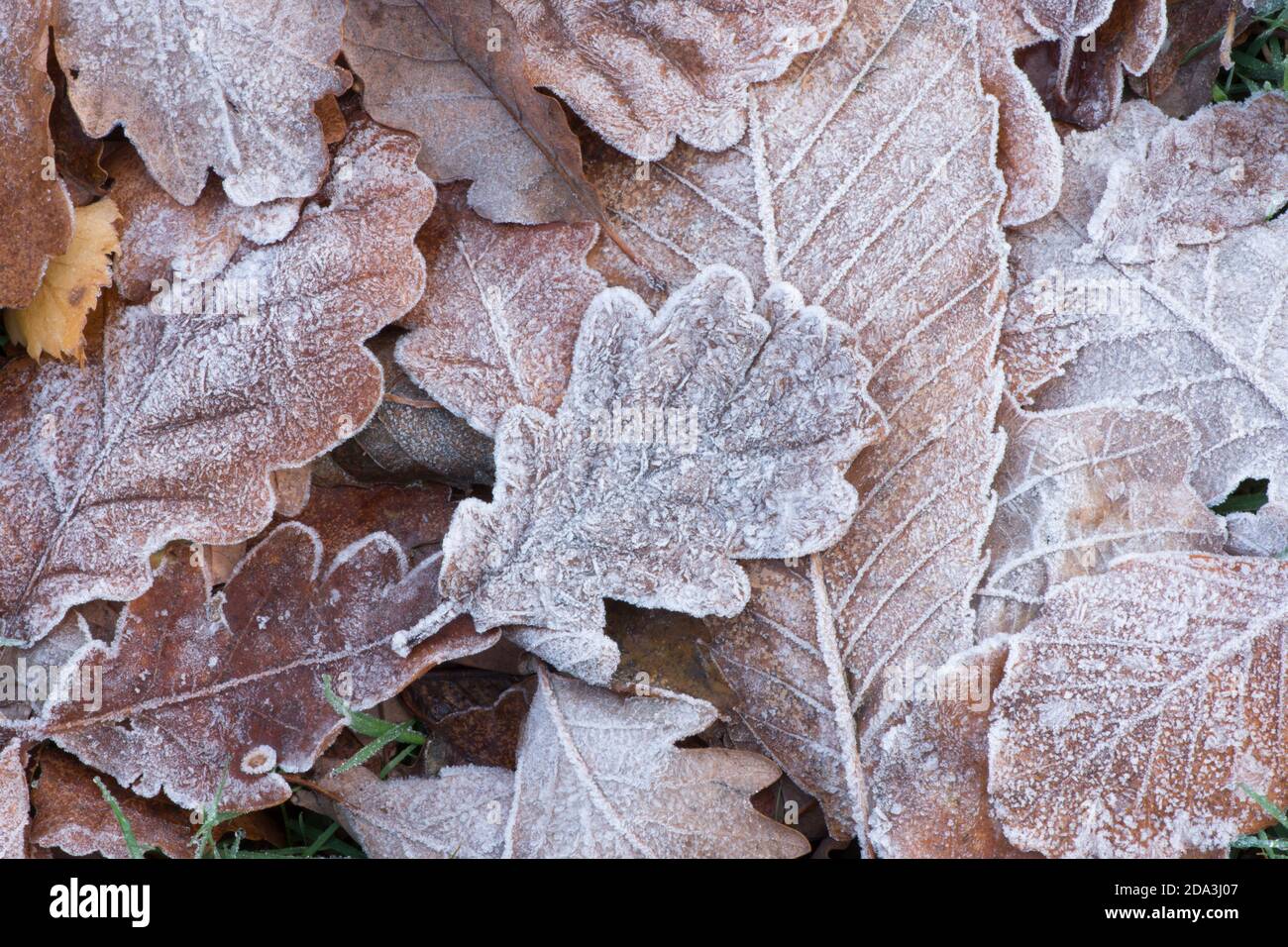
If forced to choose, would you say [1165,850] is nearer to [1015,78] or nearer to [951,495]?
[951,495]

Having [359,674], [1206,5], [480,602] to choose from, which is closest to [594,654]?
[480,602]

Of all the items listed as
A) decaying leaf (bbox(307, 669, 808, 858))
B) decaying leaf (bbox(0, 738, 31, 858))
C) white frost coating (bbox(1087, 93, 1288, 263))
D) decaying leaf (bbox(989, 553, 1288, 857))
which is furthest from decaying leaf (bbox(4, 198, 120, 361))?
white frost coating (bbox(1087, 93, 1288, 263))

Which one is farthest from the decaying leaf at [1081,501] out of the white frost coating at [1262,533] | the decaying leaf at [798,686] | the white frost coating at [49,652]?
the white frost coating at [49,652]

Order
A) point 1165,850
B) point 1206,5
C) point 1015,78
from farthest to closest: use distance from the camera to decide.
Result: 1. point 1206,5
2. point 1015,78
3. point 1165,850

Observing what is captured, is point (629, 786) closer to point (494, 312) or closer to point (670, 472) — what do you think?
point (670, 472)

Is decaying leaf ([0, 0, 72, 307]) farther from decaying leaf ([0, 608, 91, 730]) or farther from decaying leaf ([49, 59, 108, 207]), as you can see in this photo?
decaying leaf ([0, 608, 91, 730])

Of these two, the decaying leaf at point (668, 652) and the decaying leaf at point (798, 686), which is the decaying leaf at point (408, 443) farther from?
the decaying leaf at point (798, 686)

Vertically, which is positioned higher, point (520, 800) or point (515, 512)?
point (515, 512)
